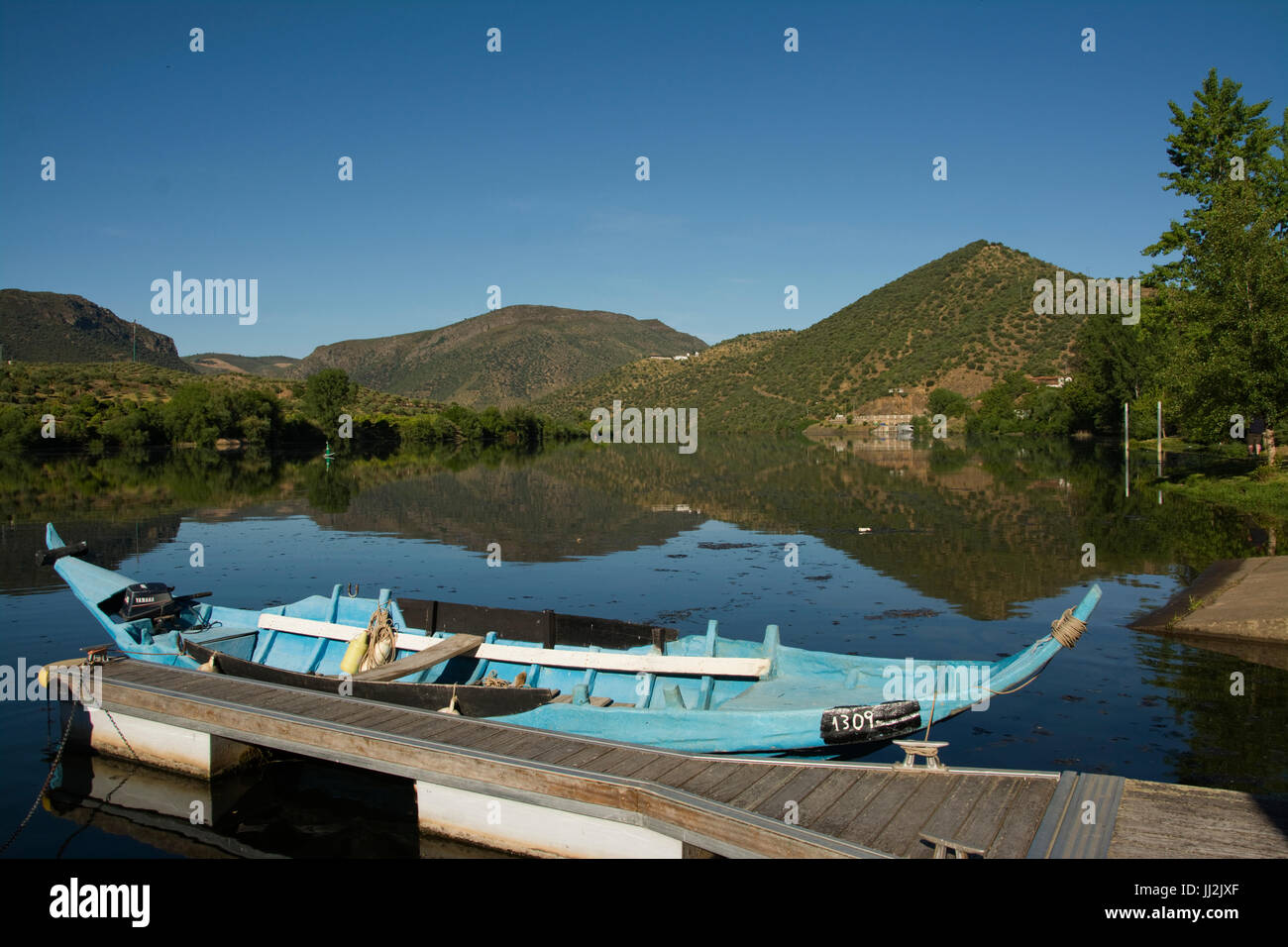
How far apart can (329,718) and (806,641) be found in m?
8.89

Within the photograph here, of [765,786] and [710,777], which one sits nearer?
[765,786]

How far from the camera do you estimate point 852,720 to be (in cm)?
764

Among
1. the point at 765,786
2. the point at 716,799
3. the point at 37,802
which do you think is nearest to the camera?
the point at 716,799

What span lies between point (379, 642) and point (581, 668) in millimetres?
2742

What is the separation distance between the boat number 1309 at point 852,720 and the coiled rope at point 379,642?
5.80m

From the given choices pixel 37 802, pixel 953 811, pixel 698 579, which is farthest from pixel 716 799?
pixel 698 579

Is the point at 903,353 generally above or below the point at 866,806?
above

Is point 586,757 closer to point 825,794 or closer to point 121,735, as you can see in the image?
point 825,794

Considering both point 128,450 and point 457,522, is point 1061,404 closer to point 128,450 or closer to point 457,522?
point 457,522

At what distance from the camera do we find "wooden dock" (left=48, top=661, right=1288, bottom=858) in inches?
237

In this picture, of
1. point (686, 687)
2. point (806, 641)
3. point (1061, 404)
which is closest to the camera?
point (686, 687)

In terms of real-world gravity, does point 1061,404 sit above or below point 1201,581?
above
